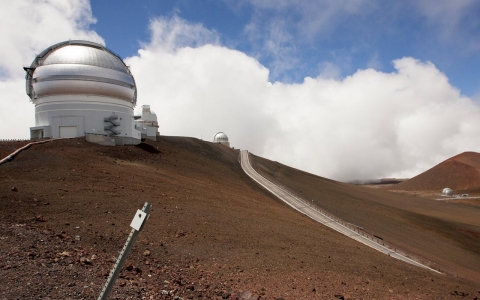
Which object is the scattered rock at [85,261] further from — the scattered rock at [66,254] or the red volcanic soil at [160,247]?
the scattered rock at [66,254]

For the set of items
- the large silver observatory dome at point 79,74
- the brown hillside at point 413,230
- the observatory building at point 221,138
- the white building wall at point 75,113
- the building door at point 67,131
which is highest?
the observatory building at point 221,138

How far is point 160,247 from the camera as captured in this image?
1207cm

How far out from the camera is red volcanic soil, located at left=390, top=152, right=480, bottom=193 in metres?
136

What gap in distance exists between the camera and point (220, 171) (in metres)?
37.8

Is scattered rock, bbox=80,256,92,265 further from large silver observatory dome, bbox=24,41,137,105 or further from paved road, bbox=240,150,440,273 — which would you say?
large silver observatory dome, bbox=24,41,137,105

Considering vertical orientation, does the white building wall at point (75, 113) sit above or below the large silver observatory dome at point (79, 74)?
below

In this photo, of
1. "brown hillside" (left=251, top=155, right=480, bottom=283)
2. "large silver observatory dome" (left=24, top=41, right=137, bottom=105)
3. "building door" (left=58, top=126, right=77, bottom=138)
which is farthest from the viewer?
"building door" (left=58, top=126, right=77, bottom=138)

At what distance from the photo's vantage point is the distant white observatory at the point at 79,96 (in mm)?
32344

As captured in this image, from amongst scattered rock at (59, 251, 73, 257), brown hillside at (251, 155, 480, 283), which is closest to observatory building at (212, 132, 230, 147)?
brown hillside at (251, 155, 480, 283)

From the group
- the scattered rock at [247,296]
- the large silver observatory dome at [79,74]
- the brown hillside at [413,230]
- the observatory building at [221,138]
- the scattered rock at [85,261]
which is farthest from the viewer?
the observatory building at [221,138]

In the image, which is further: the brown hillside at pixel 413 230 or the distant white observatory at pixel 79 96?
the distant white observatory at pixel 79 96

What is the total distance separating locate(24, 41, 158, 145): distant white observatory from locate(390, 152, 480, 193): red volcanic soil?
131 meters

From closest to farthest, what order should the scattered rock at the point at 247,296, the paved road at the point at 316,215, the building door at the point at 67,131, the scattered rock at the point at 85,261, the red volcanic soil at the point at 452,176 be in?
1. the scattered rock at the point at 85,261
2. the scattered rock at the point at 247,296
3. the paved road at the point at 316,215
4. the building door at the point at 67,131
5. the red volcanic soil at the point at 452,176

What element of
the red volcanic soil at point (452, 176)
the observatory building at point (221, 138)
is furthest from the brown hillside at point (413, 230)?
the red volcanic soil at point (452, 176)
